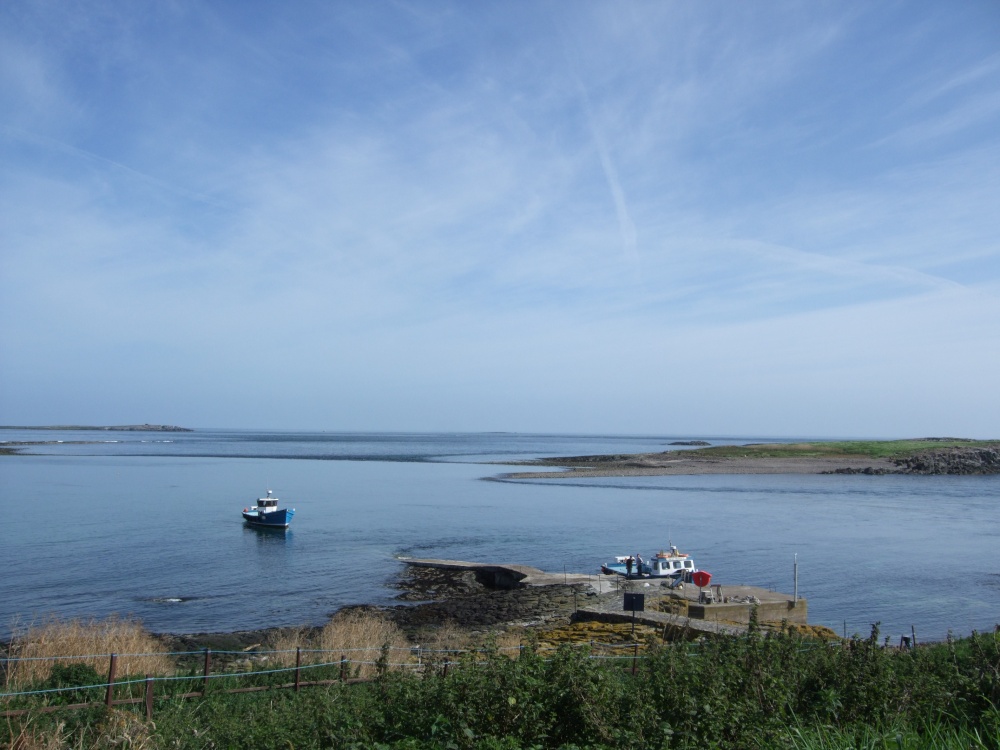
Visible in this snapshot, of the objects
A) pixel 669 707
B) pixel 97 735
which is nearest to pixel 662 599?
pixel 97 735

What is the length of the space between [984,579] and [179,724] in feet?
125

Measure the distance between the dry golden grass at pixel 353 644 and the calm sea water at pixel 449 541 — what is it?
5051mm

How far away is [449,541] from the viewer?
48969 millimetres

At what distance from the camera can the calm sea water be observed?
3119 cm

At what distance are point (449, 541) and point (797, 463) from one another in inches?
3628

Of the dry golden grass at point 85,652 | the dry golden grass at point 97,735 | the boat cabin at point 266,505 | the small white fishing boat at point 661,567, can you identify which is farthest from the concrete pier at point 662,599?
the boat cabin at point 266,505

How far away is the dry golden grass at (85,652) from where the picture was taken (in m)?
16.4

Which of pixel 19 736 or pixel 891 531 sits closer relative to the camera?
pixel 19 736

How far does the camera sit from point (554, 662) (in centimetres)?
820

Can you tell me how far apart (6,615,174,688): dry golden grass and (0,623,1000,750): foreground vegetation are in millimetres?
7646

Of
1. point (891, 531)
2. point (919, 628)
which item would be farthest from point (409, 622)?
point (891, 531)

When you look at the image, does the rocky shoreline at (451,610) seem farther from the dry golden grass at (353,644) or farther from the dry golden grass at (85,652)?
the dry golden grass at (85,652)

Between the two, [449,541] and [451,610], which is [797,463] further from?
[451,610]

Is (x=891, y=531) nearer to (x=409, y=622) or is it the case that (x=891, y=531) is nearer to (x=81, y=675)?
(x=409, y=622)
